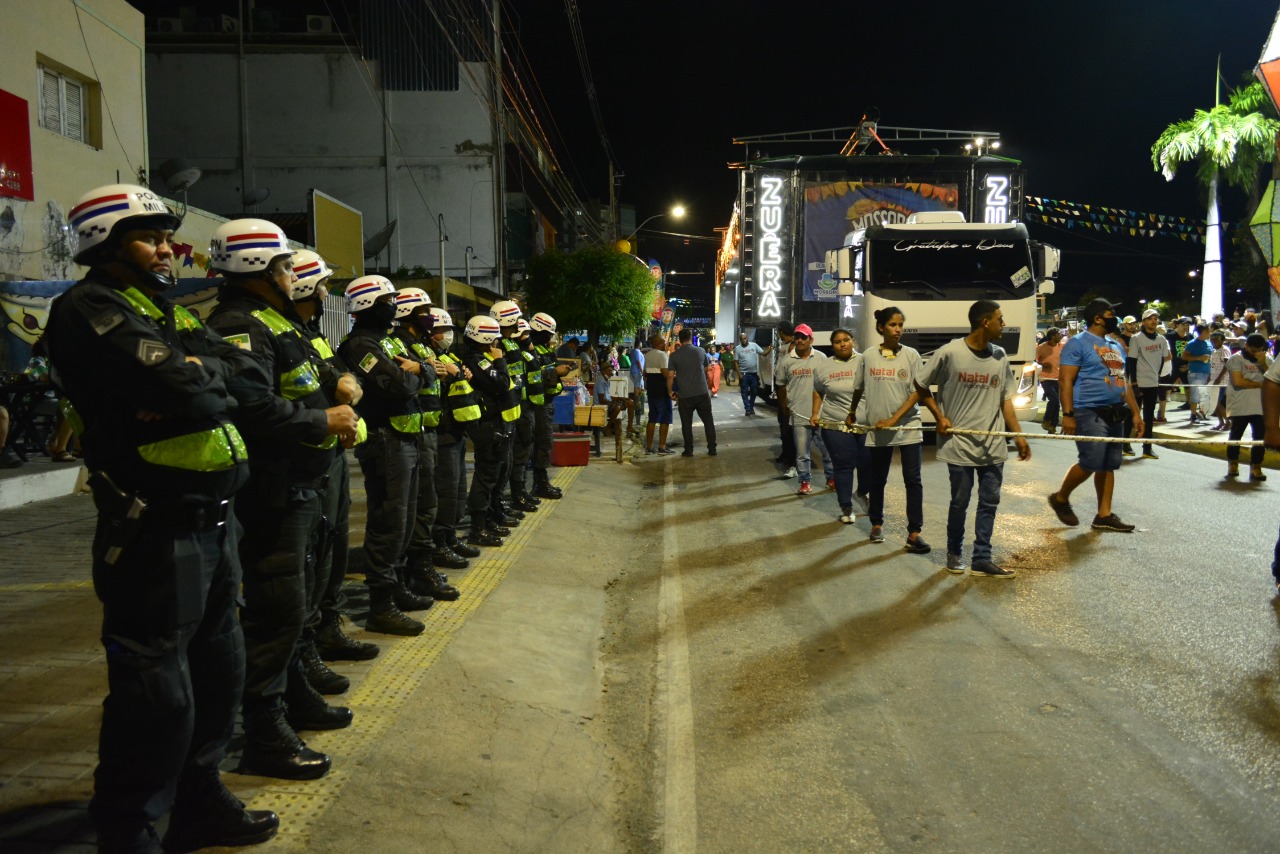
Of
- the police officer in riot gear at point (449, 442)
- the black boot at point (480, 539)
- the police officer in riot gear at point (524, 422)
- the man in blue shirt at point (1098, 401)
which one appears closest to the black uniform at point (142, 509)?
the police officer in riot gear at point (449, 442)

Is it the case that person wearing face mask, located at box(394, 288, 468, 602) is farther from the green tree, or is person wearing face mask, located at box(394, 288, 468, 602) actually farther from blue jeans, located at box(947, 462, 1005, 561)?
the green tree

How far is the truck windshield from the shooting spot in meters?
14.6

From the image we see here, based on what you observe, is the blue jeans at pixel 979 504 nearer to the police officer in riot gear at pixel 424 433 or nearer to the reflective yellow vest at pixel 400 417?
the police officer in riot gear at pixel 424 433

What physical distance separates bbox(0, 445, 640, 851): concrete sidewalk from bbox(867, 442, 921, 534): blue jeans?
297cm

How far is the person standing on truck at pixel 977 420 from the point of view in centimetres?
751

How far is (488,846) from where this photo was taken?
3.44 meters

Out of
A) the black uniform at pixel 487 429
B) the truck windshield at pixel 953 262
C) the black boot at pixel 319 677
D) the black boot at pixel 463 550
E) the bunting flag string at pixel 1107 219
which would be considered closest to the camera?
the black boot at pixel 319 677

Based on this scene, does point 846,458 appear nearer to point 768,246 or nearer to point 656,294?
point 768,246

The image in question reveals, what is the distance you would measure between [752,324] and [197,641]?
14.8 meters

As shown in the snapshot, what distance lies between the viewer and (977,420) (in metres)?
7.57

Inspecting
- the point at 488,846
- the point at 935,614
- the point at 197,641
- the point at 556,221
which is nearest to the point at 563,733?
the point at 488,846

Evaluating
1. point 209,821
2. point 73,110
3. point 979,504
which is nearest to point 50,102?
point 73,110

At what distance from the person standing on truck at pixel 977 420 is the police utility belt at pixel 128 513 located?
19.3ft

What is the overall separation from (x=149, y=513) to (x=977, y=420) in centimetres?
622
